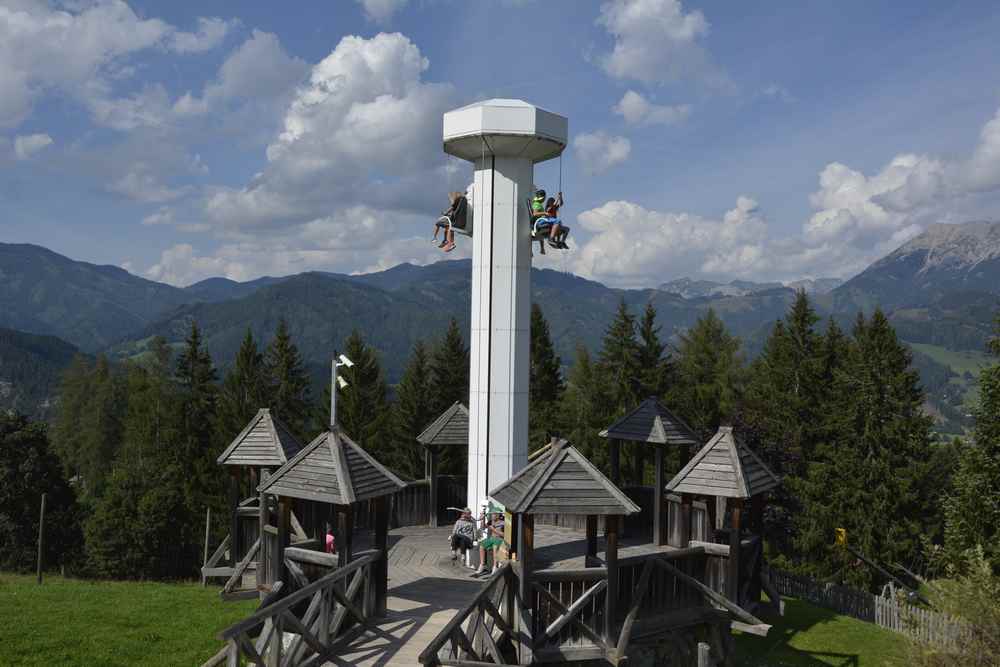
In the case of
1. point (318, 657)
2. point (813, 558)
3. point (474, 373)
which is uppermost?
point (474, 373)

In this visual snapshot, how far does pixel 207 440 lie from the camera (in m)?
43.0

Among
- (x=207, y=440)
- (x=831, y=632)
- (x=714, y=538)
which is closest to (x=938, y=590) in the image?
(x=714, y=538)

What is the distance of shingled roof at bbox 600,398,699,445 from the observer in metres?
17.3

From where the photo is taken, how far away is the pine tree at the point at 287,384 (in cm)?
4256

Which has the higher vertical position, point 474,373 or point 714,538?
point 474,373

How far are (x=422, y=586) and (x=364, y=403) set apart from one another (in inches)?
1113

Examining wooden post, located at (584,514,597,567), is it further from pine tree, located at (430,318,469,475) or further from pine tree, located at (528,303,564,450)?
pine tree, located at (430,318,469,475)

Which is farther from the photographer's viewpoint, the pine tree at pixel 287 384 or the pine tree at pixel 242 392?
the pine tree at pixel 287 384

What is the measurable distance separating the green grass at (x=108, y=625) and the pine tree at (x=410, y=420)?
22.2 m

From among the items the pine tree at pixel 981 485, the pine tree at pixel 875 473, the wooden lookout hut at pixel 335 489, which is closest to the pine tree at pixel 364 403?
the pine tree at pixel 875 473

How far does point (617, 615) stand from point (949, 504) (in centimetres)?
1446

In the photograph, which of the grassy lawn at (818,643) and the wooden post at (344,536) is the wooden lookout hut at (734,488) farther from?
the wooden post at (344,536)

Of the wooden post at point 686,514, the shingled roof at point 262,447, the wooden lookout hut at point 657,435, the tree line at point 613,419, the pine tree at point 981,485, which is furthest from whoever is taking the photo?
the tree line at point 613,419

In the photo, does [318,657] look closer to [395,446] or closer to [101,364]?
[395,446]
